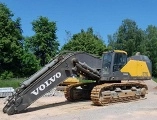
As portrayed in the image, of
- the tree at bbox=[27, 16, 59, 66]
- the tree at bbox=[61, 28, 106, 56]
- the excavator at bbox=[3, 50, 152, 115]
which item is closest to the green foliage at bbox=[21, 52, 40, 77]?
the tree at bbox=[27, 16, 59, 66]

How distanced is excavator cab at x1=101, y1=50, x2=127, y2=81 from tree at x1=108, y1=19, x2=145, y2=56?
2443 inches

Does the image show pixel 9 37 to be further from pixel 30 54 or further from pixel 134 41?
pixel 134 41

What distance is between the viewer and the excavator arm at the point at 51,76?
537 inches

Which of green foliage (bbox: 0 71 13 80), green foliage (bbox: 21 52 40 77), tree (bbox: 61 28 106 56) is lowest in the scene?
green foliage (bbox: 0 71 13 80)

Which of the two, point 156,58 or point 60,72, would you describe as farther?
point 156,58

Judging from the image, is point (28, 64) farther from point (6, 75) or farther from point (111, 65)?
point (111, 65)

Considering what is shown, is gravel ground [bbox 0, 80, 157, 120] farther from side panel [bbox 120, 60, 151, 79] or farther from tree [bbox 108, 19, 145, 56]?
tree [bbox 108, 19, 145, 56]

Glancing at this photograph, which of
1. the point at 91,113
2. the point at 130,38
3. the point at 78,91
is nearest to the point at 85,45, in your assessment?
the point at 130,38

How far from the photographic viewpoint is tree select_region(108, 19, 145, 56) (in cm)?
7931

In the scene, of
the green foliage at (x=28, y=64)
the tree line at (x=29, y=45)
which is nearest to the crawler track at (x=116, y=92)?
the tree line at (x=29, y=45)

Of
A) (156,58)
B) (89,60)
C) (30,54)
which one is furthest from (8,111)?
(156,58)

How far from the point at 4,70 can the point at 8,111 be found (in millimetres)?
34608

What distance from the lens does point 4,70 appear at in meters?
47.1

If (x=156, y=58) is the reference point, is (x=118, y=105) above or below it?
below
